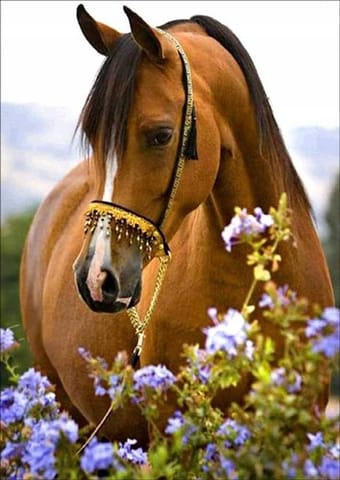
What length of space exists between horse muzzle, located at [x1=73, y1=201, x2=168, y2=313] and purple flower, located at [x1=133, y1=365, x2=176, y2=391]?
537 mm

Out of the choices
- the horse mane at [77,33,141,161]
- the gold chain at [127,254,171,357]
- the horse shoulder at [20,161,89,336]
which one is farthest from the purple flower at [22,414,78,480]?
the horse shoulder at [20,161,89,336]

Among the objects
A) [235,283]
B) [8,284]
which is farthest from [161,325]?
[8,284]

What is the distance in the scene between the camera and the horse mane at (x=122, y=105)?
8.23 feet

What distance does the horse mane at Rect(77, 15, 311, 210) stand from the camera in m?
2.51

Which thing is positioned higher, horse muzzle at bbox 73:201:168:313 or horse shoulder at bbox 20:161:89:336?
horse muzzle at bbox 73:201:168:313

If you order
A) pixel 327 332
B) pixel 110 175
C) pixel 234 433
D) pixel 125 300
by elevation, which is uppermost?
pixel 327 332

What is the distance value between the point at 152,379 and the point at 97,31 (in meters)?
1.18

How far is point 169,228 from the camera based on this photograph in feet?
8.77

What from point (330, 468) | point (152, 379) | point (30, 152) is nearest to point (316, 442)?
point (330, 468)

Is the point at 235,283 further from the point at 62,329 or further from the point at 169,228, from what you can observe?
the point at 62,329

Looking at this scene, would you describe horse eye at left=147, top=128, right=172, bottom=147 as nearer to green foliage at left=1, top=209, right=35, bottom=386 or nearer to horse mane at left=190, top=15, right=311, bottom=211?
horse mane at left=190, top=15, right=311, bottom=211

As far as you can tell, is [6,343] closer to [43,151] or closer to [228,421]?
[228,421]

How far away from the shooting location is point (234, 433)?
178cm

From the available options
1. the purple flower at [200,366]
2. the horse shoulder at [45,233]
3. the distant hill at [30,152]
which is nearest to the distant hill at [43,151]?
the distant hill at [30,152]
